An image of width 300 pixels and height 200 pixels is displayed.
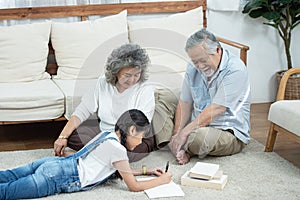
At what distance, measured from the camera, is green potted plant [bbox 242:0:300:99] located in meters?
4.32


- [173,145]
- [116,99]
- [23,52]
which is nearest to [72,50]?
[23,52]

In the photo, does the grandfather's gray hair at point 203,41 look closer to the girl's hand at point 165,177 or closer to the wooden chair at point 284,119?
the wooden chair at point 284,119

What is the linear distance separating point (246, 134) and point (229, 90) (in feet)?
1.00

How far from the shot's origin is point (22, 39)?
12.8 ft

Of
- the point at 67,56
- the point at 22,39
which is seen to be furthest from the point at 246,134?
the point at 22,39

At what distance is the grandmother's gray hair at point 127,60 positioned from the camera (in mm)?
3018

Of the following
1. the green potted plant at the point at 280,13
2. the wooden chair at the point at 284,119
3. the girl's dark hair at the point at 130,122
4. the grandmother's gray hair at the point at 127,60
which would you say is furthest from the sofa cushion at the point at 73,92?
the green potted plant at the point at 280,13

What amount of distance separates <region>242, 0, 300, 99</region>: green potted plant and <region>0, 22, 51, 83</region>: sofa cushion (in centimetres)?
158

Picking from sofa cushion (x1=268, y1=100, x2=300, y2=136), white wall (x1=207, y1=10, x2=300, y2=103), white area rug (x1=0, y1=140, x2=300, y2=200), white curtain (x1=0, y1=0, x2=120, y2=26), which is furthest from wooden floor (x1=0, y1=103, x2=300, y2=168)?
white curtain (x1=0, y1=0, x2=120, y2=26)

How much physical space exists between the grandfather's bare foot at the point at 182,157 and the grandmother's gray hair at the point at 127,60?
476mm

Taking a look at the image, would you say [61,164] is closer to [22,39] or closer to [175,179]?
[175,179]

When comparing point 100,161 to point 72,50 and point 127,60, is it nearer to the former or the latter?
point 127,60

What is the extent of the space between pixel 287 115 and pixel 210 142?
1.47ft

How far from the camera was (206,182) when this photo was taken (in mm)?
2850
